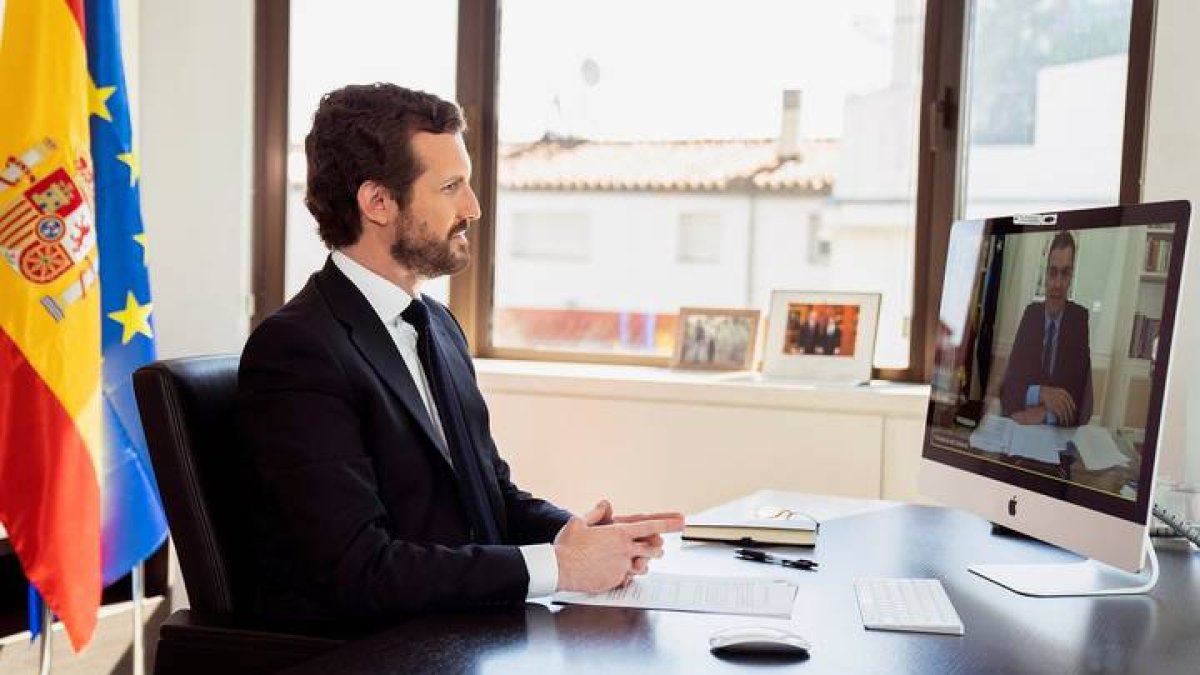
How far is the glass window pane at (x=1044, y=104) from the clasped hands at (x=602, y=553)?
1.91 m

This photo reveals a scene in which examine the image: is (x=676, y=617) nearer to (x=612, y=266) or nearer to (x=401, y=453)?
(x=401, y=453)

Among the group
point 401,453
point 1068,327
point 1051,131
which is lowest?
point 401,453

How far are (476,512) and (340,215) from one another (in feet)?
1.61

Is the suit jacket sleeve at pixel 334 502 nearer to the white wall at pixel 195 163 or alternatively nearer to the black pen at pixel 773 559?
the black pen at pixel 773 559

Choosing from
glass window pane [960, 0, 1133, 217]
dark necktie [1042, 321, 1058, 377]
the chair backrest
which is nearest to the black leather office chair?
the chair backrest

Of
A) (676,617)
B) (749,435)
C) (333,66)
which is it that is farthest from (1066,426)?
(333,66)

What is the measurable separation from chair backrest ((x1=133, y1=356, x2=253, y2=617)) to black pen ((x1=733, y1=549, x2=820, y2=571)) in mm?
707

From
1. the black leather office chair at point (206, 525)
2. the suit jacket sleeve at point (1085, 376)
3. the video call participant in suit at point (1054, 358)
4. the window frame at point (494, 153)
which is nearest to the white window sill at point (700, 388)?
the window frame at point (494, 153)

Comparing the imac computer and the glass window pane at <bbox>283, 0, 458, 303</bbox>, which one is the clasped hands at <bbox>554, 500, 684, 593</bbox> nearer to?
the imac computer

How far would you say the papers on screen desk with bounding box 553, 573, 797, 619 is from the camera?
1.51 m

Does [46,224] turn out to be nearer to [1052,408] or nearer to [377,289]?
[377,289]

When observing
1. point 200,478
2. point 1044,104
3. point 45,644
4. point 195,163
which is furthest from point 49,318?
point 1044,104

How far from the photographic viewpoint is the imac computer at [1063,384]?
60.6 inches

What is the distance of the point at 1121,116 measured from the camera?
10.0ft
